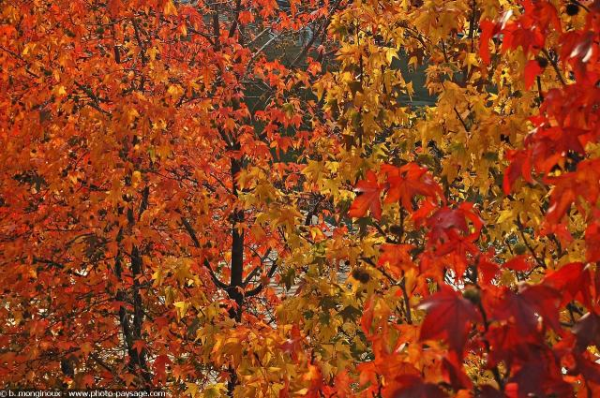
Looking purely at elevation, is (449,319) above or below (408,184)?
below

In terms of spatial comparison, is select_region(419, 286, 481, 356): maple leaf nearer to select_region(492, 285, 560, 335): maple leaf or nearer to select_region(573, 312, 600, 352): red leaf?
select_region(492, 285, 560, 335): maple leaf

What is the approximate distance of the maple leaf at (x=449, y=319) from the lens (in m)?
1.89

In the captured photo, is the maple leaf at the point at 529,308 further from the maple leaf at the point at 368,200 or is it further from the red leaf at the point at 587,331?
the maple leaf at the point at 368,200

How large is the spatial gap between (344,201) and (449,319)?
280 centimetres

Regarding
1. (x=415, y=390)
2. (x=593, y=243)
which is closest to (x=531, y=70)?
(x=593, y=243)

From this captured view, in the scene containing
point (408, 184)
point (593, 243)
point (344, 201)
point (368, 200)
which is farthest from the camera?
point (344, 201)

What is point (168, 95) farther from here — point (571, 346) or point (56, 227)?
point (571, 346)

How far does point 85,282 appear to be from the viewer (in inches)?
297

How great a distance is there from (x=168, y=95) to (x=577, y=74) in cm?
481

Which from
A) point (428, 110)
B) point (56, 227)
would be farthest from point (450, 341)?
point (56, 227)

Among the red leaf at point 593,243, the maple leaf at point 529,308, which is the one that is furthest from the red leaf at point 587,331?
the red leaf at point 593,243

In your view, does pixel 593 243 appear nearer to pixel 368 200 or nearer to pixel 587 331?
pixel 587 331

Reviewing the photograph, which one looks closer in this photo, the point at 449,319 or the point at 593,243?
the point at 449,319

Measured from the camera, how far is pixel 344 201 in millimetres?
4699
